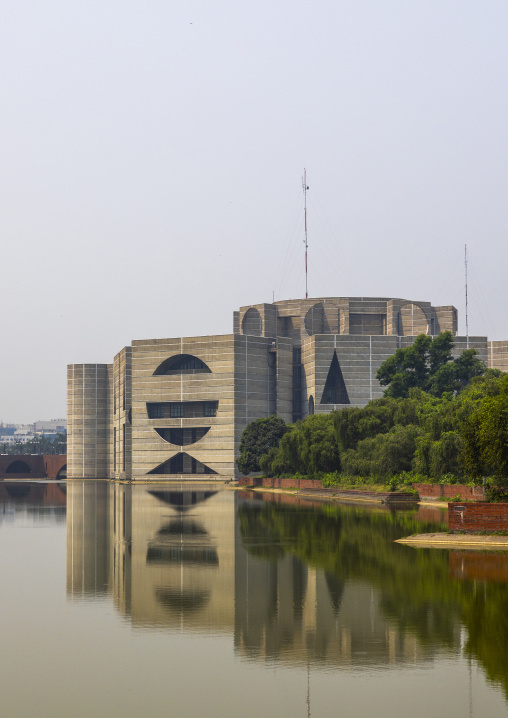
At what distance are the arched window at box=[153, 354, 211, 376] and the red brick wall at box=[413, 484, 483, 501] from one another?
91310 millimetres

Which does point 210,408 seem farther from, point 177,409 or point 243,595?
point 243,595

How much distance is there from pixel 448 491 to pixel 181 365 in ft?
331

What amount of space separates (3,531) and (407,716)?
137 feet

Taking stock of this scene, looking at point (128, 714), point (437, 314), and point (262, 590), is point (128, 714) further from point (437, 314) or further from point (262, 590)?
point (437, 314)

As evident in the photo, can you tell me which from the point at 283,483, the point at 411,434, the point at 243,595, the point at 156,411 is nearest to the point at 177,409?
the point at 156,411

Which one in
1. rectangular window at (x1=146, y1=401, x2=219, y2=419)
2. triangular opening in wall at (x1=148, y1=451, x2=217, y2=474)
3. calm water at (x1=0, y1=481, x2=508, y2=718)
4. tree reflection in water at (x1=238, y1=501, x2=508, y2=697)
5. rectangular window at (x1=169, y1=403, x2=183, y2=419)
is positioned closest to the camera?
calm water at (x1=0, y1=481, x2=508, y2=718)

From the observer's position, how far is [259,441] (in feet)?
421

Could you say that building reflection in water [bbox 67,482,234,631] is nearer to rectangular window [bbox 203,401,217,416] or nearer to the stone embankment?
the stone embankment

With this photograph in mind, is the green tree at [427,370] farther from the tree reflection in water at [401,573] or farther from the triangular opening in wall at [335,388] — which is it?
the tree reflection in water at [401,573]

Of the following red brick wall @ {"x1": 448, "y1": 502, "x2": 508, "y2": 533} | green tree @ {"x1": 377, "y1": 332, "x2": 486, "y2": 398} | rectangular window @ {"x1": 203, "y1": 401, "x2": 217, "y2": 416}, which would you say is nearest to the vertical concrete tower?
rectangular window @ {"x1": 203, "y1": 401, "x2": 217, "y2": 416}

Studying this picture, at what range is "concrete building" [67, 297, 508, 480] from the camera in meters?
155

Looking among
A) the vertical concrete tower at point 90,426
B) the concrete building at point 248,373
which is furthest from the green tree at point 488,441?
the vertical concrete tower at point 90,426

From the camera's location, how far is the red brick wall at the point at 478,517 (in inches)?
1526

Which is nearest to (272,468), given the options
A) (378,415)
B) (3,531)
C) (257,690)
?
(378,415)
